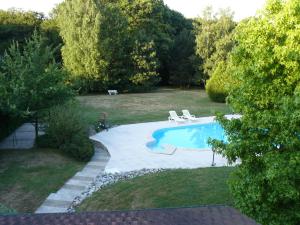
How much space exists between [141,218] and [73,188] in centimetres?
852

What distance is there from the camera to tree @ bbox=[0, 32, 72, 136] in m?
14.3

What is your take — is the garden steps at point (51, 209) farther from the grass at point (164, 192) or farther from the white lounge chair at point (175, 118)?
the white lounge chair at point (175, 118)

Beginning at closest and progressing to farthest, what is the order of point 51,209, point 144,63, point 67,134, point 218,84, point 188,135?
1. point 51,209
2. point 67,134
3. point 188,135
4. point 218,84
5. point 144,63

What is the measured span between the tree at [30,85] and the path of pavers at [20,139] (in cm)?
167

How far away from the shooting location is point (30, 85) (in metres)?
15.2

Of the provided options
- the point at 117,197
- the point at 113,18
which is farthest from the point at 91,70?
the point at 117,197

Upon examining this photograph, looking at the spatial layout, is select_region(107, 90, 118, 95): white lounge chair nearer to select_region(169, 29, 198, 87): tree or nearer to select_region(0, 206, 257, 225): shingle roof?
select_region(169, 29, 198, 87): tree

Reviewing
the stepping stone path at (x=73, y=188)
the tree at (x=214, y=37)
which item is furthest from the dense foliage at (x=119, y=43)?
the stepping stone path at (x=73, y=188)

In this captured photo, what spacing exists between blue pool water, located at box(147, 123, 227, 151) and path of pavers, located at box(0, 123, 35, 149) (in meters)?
5.92

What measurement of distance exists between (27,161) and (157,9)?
31.3 metres

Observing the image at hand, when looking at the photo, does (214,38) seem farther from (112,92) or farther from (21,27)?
(21,27)

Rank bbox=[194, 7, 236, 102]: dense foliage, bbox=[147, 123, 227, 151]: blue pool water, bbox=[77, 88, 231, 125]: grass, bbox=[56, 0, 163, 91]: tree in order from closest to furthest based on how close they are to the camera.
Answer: bbox=[147, 123, 227, 151]: blue pool water → bbox=[77, 88, 231, 125]: grass → bbox=[56, 0, 163, 91]: tree → bbox=[194, 7, 236, 102]: dense foliage

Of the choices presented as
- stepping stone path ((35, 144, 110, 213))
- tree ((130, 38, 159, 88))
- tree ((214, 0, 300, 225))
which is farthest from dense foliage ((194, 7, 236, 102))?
tree ((214, 0, 300, 225))

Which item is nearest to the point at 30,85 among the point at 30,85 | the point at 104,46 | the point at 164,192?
the point at 30,85
